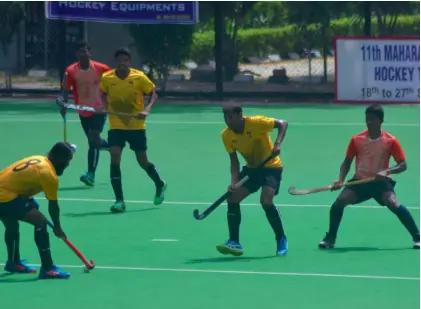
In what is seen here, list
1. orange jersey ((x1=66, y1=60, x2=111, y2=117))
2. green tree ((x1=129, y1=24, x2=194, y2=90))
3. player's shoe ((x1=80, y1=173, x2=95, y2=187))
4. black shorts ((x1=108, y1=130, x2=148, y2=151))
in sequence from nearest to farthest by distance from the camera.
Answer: black shorts ((x1=108, y1=130, x2=148, y2=151)) < player's shoe ((x1=80, y1=173, x2=95, y2=187)) < orange jersey ((x1=66, y1=60, x2=111, y2=117)) < green tree ((x1=129, y1=24, x2=194, y2=90))

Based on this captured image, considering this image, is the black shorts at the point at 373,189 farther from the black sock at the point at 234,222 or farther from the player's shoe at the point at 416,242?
the black sock at the point at 234,222

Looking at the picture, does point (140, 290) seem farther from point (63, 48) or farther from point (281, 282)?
point (63, 48)

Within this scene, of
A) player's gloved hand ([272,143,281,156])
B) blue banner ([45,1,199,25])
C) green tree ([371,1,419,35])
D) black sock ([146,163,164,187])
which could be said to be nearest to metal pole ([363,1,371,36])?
green tree ([371,1,419,35])

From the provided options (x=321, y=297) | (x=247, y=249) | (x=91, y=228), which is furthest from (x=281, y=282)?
(x=91, y=228)

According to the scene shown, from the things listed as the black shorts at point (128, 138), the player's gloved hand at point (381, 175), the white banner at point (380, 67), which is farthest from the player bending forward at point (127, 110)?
the white banner at point (380, 67)

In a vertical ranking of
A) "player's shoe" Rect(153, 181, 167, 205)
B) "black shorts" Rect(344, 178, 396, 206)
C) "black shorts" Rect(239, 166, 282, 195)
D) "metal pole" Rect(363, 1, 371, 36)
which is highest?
"metal pole" Rect(363, 1, 371, 36)

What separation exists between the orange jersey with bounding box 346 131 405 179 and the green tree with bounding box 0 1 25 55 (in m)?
22.0

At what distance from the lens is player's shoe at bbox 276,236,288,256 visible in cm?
1188

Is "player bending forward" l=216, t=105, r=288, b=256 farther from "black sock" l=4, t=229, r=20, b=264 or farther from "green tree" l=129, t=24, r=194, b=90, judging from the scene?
"green tree" l=129, t=24, r=194, b=90

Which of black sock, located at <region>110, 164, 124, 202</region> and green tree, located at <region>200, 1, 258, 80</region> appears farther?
green tree, located at <region>200, 1, 258, 80</region>

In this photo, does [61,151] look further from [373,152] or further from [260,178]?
[373,152]

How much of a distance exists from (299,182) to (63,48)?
45.8ft

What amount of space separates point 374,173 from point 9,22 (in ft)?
75.8

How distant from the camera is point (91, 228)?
13.6 metres
